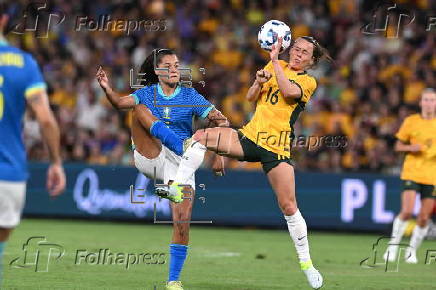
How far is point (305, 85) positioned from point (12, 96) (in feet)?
13.1

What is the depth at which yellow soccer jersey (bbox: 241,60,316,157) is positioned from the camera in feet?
31.3

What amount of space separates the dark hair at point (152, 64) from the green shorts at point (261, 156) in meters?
1.21

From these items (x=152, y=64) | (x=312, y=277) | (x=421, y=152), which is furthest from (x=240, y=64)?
(x=312, y=277)

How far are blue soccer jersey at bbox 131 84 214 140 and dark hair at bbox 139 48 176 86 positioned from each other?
0.97 ft

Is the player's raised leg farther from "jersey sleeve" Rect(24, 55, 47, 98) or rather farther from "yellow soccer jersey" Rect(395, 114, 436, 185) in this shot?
"yellow soccer jersey" Rect(395, 114, 436, 185)

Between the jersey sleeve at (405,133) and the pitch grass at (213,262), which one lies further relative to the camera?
the jersey sleeve at (405,133)

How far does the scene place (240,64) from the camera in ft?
72.4

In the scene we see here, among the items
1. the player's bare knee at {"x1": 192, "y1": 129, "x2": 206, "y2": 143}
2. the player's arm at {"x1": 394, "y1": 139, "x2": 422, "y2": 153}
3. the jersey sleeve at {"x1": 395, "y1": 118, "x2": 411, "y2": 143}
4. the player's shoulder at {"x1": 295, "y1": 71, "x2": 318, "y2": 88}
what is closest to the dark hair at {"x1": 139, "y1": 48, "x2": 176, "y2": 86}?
the player's bare knee at {"x1": 192, "y1": 129, "x2": 206, "y2": 143}

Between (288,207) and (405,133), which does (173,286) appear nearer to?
(288,207)

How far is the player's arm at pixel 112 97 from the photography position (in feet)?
31.1

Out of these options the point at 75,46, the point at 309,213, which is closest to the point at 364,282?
the point at 309,213

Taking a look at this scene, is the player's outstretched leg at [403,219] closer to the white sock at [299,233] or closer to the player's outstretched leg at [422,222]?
the player's outstretched leg at [422,222]

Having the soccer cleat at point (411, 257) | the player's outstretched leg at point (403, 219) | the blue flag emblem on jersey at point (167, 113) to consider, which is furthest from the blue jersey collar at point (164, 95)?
the soccer cleat at point (411, 257)

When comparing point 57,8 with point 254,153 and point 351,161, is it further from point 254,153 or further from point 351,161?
point 254,153
